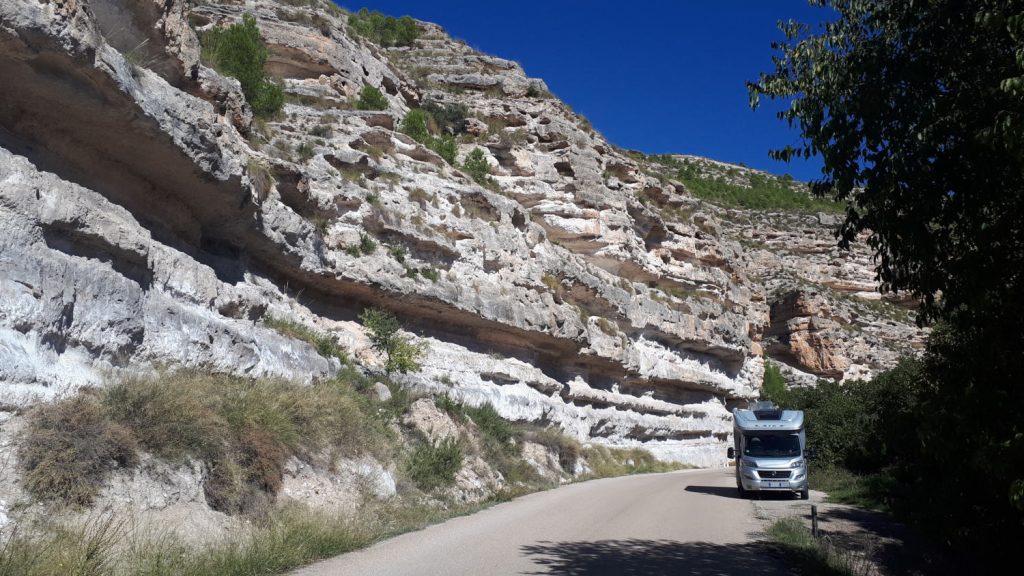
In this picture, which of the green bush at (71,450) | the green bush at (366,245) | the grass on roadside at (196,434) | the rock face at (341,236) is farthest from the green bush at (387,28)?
the green bush at (71,450)

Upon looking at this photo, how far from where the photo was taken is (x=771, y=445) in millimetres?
18125

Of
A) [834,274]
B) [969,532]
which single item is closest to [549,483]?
[969,532]

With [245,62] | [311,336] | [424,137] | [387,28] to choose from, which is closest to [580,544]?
[311,336]

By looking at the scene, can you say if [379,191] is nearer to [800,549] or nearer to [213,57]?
[213,57]

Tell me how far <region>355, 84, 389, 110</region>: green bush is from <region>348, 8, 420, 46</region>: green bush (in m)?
20.2

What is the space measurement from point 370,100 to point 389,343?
1335 cm

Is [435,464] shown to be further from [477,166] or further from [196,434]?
[477,166]

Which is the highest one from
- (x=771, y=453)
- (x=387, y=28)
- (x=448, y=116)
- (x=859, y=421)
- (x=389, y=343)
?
(x=387, y=28)

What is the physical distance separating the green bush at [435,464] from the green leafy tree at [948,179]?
30.7 feet

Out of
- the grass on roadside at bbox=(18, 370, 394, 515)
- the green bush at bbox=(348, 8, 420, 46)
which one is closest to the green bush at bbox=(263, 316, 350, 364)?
the grass on roadside at bbox=(18, 370, 394, 515)

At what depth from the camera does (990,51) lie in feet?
23.2

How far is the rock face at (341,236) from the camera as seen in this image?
32.7ft

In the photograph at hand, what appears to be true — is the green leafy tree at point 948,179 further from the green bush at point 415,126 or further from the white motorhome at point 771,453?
the green bush at point 415,126

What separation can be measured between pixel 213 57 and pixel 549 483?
16.9 metres
